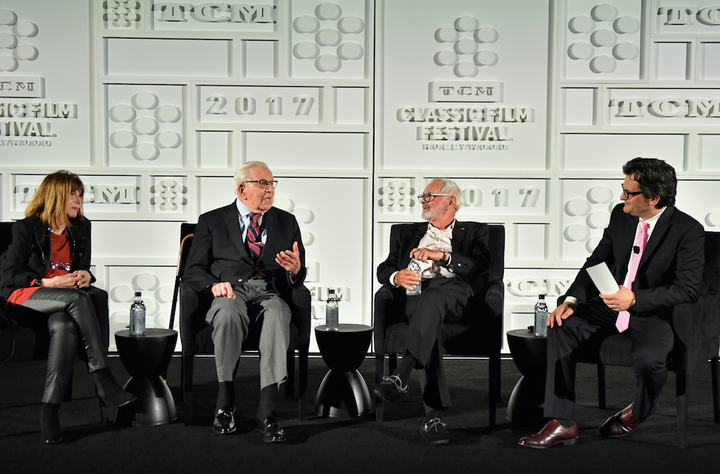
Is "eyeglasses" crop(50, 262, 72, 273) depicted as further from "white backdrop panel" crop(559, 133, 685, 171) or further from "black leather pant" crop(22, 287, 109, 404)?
Result: "white backdrop panel" crop(559, 133, 685, 171)

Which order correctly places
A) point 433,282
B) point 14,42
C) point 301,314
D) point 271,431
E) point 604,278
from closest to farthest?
point 604,278, point 271,431, point 301,314, point 433,282, point 14,42

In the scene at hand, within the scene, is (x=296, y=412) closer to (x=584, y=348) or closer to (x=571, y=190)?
(x=584, y=348)

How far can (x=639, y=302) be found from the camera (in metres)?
2.86

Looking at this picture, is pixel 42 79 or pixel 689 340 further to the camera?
pixel 42 79

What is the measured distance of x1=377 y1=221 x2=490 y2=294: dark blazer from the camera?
349cm

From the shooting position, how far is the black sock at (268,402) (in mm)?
3008

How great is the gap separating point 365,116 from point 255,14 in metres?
1.10

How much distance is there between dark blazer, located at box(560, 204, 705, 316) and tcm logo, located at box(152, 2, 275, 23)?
10.1 ft

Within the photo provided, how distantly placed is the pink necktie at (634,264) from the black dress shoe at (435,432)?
887 mm

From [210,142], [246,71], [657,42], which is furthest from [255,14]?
[657,42]

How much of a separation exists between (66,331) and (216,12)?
9.38 ft

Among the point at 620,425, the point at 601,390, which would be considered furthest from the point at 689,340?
the point at 601,390

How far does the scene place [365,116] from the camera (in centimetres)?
508

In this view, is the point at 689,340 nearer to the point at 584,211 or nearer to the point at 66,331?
the point at 584,211
